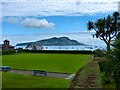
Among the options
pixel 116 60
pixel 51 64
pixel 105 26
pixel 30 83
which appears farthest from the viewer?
pixel 105 26

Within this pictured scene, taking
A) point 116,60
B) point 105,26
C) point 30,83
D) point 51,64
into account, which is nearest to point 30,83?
point 30,83

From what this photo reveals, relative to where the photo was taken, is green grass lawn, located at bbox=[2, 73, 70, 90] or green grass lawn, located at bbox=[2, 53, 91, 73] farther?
green grass lawn, located at bbox=[2, 53, 91, 73]

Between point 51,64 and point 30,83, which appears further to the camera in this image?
point 51,64

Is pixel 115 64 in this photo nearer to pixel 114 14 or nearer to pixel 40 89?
pixel 40 89

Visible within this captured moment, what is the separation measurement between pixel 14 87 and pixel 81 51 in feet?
147

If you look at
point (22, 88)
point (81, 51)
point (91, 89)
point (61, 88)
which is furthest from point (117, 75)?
point (81, 51)

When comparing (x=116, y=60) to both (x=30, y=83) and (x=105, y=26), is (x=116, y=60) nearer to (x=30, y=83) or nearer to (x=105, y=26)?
(x=30, y=83)

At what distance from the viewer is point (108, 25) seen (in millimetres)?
41562

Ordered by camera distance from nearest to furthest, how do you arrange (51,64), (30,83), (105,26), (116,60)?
(116,60) → (30,83) → (51,64) → (105,26)

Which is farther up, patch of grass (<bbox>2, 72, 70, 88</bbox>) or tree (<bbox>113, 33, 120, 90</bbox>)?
tree (<bbox>113, 33, 120, 90</bbox>)

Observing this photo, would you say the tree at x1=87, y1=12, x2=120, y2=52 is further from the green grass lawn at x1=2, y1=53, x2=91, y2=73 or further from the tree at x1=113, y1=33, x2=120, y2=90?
the tree at x1=113, y1=33, x2=120, y2=90

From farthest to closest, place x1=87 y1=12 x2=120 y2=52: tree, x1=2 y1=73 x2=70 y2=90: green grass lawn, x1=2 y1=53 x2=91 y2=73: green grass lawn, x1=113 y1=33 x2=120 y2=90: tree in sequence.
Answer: x1=87 y1=12 x2=120 y2=52: tree → x1=2 y1=53 x2=91 y2=73: green grass lawn → x1=2 y1=73 x2=70 y2=90: green grass lawn → x1=113 y1=33 x2=120 y2=90: tree

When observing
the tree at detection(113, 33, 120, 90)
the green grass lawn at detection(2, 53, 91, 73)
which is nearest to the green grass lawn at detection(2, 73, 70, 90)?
the tree at detection(113, 33, 120, 90)

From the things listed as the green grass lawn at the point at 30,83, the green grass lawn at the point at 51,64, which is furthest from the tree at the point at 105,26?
the green grass lawn at the point at 30,83
